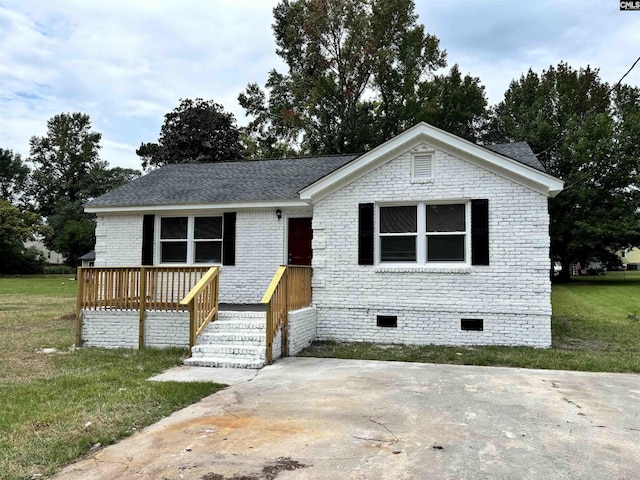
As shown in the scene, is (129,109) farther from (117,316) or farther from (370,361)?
(370,361)

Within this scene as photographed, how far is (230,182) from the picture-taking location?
1252 centimetres

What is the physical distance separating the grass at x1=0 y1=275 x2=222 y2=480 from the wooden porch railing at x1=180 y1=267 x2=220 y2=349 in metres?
0.56

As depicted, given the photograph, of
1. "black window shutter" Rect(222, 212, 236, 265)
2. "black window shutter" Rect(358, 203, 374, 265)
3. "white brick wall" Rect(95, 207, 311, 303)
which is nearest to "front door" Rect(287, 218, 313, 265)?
"white brick wall" Rect(95, 207, 311, 303)

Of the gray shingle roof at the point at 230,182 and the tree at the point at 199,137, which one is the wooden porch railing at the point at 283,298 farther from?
the tree at the point at 199,137

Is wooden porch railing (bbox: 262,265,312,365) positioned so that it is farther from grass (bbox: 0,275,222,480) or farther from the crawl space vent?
grass (bbox: 0,275,222,480)

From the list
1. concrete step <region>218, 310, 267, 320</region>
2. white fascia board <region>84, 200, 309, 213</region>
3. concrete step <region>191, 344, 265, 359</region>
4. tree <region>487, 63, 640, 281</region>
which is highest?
tree <region>487, 63, 640, 281</region>

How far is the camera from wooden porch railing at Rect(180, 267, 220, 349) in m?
7.78

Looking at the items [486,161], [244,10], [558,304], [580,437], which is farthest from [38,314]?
[558,304]

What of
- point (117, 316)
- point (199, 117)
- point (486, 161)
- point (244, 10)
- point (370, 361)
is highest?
point (199, 117)

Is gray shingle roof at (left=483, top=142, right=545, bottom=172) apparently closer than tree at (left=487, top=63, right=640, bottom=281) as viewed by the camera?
Yes

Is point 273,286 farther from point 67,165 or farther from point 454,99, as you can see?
point 67,165

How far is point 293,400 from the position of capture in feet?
17.7

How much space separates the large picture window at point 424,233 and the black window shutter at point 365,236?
226 mm

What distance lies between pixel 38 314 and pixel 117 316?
22.1ft
